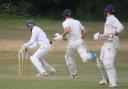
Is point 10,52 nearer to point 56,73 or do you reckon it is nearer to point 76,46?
point 56,73

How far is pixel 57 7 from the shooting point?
6056cm

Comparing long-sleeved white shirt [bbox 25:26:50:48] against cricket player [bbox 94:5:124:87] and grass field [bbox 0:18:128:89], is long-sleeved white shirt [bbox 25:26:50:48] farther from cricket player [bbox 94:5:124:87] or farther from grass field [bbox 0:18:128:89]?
cricket player [bbox 94:5:124:87]

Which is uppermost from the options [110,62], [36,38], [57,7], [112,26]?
[57,7]

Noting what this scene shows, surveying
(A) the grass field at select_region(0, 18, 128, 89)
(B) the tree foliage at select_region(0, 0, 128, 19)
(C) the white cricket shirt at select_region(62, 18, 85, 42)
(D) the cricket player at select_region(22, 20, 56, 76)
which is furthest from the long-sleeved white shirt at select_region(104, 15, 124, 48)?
(B) the tree foliage at select_region(0, 0, 128, 19)

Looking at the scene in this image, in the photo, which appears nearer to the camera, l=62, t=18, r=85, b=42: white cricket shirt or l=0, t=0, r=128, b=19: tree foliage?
l=62, t=18, r=85, b=42: white cricket shirt

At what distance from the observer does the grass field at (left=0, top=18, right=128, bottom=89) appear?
56.4 ft

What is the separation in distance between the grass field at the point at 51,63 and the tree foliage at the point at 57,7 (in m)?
4.45

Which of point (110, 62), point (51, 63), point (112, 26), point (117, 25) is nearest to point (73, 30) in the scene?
point (112, 26)

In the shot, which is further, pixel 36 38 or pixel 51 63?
pixel 51 63

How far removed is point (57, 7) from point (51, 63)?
109 feet

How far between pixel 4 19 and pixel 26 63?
26292 mm

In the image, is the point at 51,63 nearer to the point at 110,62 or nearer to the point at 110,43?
the point at 110,43

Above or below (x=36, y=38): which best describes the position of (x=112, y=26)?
above

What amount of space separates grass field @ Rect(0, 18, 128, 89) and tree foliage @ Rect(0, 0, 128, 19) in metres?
4.45
